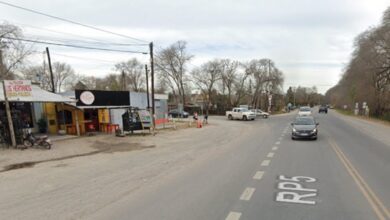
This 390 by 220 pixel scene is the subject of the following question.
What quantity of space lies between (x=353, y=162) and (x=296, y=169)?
109 inches

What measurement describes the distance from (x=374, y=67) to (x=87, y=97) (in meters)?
37.8

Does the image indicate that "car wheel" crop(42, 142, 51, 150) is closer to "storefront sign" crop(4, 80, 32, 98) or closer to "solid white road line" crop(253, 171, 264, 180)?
"storefront sign" crop(4, 80, 32, 98)

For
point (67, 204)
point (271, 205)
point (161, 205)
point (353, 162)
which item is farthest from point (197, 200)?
point (353, 162)

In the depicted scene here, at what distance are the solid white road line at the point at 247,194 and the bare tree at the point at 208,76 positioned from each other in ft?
194

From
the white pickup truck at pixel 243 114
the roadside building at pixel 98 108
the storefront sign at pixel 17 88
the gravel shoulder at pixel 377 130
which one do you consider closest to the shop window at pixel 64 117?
the roadside building at pixel 98 108

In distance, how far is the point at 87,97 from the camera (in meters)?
23.6

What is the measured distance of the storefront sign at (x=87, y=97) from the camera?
76.3 ft

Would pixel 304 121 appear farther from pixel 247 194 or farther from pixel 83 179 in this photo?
pixel 83 179

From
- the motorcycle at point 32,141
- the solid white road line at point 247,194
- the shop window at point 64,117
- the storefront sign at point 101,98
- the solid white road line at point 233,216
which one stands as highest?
the storefront sign at point 101,98

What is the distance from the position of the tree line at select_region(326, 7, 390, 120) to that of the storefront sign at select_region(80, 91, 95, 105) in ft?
115

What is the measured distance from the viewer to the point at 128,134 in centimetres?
2258

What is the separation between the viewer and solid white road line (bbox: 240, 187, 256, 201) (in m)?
6.74

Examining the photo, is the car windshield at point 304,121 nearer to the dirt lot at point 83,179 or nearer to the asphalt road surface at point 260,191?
the asphalt road surface at point 260,191

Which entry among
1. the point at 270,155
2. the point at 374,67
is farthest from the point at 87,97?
the point at 374,67
